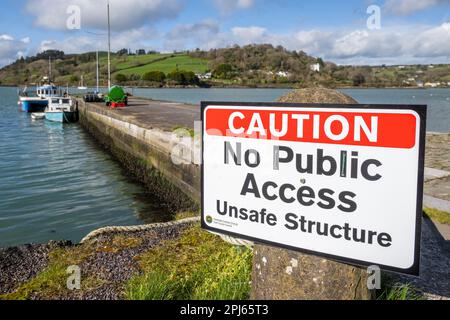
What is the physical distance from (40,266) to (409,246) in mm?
3982

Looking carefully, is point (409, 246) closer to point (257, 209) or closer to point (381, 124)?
point (381, 124)

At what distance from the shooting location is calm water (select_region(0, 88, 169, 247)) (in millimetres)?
10383

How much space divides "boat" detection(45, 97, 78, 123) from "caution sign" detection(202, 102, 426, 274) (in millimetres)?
36746

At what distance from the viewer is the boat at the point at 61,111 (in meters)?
36.4

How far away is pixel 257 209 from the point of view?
2.36 m

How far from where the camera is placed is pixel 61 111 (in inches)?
1433

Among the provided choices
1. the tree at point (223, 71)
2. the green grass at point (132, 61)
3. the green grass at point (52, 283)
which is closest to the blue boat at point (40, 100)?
the green grass at point (52, 283)

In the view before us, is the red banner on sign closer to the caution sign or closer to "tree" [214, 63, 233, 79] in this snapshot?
the caution sign

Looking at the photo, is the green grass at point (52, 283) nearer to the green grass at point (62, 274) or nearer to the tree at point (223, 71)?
the green grass at point (62, 274)

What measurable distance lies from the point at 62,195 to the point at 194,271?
35.5ft

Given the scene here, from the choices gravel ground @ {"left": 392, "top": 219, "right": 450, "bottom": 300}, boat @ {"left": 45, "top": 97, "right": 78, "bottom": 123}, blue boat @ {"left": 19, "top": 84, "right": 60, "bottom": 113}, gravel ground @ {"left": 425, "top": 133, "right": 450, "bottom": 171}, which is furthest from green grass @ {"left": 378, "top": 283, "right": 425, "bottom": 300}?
blue boat @ {"left": 19, "top": 84, "right": 60, "bottom": 113}

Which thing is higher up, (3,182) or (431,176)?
(431,176)

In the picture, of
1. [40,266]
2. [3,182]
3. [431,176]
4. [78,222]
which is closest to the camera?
[40,266]
